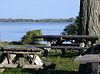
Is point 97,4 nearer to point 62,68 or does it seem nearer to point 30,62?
point 62,68

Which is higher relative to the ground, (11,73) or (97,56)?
(97,56)

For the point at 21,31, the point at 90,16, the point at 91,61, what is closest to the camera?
the point at 91,61

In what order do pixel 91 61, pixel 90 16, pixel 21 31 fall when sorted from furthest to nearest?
pixel 21 31 < pixel 90 16 < pixel 91 61

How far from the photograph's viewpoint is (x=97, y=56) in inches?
290

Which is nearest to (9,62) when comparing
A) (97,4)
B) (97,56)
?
(97,56)

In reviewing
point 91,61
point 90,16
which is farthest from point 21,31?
point 91,61

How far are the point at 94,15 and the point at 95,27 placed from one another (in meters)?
0.38

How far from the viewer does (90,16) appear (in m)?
14.8

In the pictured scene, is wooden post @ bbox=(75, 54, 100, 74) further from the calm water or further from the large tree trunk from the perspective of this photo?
the calm water

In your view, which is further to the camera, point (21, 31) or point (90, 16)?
point (21, 31)

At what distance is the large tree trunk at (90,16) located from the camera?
48.1 ft

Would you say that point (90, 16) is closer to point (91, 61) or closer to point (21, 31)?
point (91, 61)

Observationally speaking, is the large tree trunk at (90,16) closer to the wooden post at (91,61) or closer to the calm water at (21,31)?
the wooden post at (91,61)

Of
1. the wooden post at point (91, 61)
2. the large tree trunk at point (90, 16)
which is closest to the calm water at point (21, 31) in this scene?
the large tree trunk at point (90, 16)
